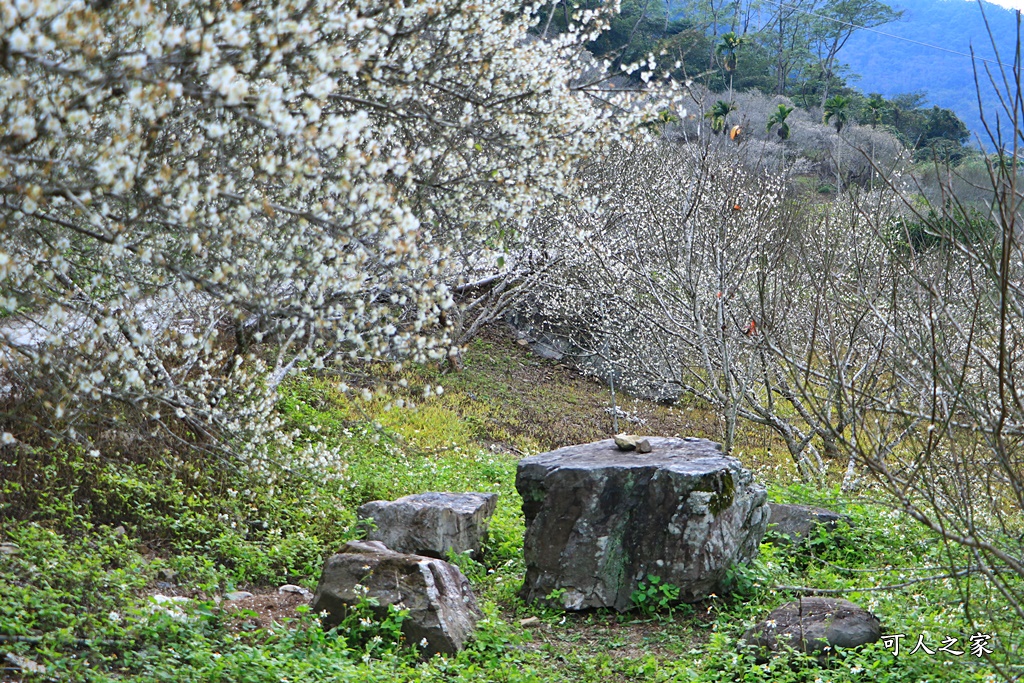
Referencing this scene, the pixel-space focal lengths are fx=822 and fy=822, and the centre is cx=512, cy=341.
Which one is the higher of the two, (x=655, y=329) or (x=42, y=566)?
(x=655, y=329)

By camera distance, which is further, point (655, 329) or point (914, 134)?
point (914, 134)

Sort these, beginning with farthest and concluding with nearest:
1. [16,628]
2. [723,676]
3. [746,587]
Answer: [746,587], [723,676], [16,628]

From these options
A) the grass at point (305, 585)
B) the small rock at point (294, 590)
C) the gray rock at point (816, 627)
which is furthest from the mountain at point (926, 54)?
the small rock at point (294, 590)

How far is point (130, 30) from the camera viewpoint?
3041mm

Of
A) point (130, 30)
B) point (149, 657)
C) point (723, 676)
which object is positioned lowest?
point (723, 676)

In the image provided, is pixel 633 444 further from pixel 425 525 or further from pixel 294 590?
pixel 294 590

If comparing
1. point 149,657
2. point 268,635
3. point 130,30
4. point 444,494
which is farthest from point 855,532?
point 130,30

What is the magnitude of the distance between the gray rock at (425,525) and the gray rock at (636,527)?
86 centimetres

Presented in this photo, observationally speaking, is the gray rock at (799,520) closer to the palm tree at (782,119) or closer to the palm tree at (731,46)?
the palm tree at (782,119)

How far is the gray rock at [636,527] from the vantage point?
6402 mm

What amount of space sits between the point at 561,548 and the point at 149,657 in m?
3.23

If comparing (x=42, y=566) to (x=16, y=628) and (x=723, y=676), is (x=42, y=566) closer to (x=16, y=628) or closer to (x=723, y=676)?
(x=16, y=628)

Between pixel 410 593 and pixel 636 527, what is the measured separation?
76.8 inches

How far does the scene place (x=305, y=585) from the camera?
6691 millimetres
